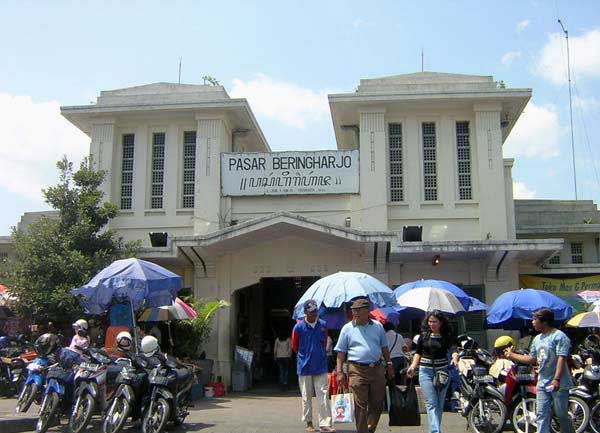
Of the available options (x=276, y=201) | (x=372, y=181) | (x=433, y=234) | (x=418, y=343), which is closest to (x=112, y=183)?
(x=276, y=201)

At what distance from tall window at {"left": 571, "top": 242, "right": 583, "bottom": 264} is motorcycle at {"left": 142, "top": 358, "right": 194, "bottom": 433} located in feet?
50.4

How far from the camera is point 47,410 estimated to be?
9.09 m

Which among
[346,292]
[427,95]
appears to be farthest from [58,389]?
[427,95]

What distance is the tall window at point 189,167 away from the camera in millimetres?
18156

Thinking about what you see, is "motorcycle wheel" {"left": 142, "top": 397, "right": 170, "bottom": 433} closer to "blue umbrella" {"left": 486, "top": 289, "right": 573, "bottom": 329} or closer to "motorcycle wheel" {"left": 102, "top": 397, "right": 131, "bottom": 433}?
"motorcycle wheel" {"left": 102, "top": 397, "right": 131, "bottom": 433}

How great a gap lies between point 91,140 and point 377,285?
35.1 feet

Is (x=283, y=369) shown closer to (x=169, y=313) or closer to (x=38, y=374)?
(x=169, y=313)

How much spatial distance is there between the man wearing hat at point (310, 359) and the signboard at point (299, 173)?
8.33 m

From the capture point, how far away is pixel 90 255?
15.0 metres

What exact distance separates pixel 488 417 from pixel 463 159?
10095 millimetres

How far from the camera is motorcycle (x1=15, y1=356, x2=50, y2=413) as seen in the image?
994 centimetres

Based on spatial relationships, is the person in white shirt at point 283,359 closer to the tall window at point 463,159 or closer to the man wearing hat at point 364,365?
the tall window at point 463,159

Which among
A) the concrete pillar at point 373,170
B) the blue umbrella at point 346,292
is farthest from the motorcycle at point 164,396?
the concrete pillar at point 373,170

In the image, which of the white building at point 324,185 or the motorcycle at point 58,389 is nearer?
the motorcycle at point 58,389
